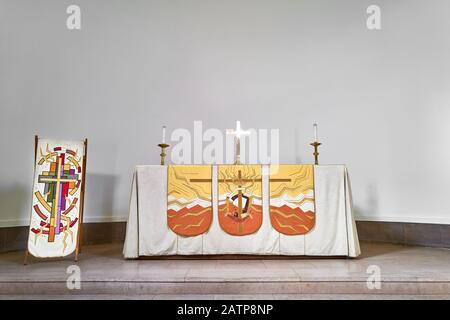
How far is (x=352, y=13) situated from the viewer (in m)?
4.85

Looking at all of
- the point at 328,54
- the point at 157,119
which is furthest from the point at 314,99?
the point at 157,119

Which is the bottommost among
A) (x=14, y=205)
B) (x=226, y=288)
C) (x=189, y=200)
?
(x=226, y=288)

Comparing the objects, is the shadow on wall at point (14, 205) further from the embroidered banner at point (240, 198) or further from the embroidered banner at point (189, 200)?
the embroidered banner at point (240, 198)

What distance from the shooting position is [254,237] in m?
3.16

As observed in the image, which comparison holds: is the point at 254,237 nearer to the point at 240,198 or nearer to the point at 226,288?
the point at 240,198

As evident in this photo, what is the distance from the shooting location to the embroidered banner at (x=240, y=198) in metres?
3.17

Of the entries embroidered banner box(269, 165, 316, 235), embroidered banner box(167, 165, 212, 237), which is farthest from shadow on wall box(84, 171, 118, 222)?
embroidered banner box(269, 165, 316, 235)

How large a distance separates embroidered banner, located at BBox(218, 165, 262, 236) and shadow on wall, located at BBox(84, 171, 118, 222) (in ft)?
6.77

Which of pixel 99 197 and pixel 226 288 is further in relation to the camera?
pixel 99 197

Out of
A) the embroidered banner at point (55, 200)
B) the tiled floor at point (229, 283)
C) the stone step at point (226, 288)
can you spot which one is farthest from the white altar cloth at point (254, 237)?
the stone step at point (226, 288)

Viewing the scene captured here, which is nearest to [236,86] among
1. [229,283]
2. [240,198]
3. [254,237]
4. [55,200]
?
[240,198]

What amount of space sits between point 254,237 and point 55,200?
85.8 inches

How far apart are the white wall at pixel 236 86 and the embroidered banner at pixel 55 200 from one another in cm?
116

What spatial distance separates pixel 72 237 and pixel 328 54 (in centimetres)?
461
